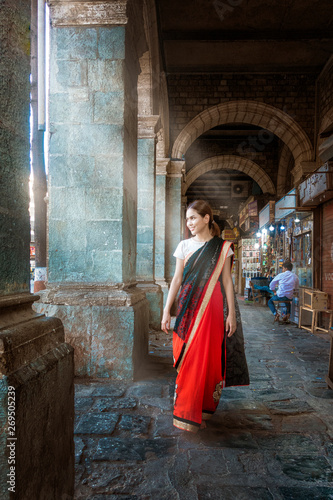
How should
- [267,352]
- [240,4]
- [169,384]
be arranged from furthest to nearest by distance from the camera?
[240,4]
[267,352]
[169,384]

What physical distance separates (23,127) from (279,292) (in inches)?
306

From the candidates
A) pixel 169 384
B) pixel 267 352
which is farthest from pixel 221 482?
pixel 267 352

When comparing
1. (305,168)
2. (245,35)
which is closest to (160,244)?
(305,168)

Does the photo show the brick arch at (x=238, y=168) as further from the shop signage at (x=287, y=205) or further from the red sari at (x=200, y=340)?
the red sari at (x=200, y=340)

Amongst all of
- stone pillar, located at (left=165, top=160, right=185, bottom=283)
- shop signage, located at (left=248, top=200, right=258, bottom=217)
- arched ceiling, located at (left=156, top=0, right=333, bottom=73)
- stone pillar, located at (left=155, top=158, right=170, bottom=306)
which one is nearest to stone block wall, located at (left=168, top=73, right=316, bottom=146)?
arched ceiling, located at (left=156, top=0, right=333, bottom=73)

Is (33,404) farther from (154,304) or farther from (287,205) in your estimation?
(287,205)

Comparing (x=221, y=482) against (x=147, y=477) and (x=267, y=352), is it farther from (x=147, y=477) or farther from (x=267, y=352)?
(x=267, y=352)

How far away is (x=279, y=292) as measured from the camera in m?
8.30

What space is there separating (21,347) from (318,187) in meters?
7.84

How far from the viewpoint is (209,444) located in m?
2.28

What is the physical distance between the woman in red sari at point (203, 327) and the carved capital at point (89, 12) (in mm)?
2295

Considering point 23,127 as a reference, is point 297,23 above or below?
above

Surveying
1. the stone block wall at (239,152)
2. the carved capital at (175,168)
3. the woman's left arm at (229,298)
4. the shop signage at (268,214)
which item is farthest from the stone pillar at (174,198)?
the woman's left arm at (229,298)

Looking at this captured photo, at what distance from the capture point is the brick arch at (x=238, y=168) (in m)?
14.4
